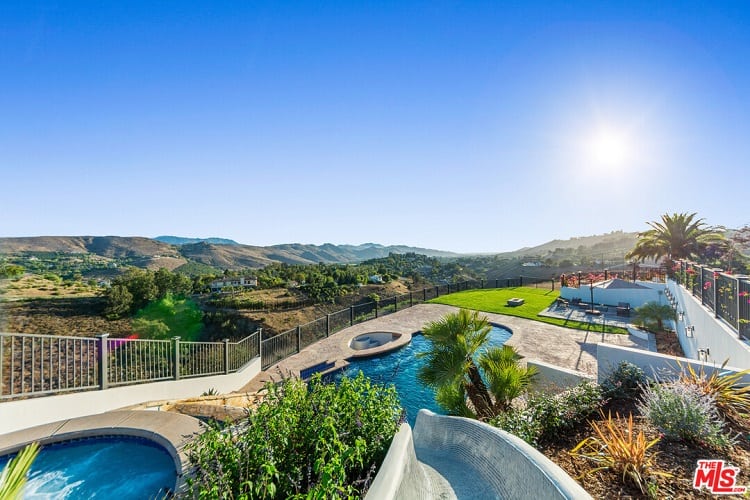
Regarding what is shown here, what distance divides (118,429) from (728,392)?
7654 millimetres

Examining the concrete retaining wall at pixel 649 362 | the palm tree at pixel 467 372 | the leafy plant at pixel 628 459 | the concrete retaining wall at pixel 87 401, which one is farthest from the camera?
the palm tree at pixel 467 372

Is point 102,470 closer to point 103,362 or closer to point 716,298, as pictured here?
point 103,362

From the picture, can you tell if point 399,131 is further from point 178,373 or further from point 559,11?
point 178,373

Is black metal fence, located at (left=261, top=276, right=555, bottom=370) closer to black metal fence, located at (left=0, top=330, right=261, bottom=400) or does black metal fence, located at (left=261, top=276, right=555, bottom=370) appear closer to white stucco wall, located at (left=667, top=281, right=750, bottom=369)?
black metal fence, located at (left=0, top=330, right=261, bottom=400)

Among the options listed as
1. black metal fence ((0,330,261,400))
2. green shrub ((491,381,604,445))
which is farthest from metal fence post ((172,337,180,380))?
green shrub ((491,381,604,445))

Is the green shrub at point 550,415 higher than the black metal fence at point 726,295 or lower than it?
lower

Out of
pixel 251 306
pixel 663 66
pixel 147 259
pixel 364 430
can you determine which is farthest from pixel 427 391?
pixel 147 259

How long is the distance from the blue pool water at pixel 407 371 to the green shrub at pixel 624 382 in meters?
2.99

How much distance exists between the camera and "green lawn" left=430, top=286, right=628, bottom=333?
465 inches

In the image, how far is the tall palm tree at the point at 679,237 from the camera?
16219 mm

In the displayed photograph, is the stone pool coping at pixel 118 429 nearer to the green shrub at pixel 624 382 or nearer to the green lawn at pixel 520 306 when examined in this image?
the green shrub at pixel 624 382

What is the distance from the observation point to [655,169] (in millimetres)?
12258

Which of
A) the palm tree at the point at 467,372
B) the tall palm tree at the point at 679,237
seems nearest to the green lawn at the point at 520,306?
the tall palm tree at the point at 679,237

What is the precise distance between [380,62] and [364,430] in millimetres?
11629
